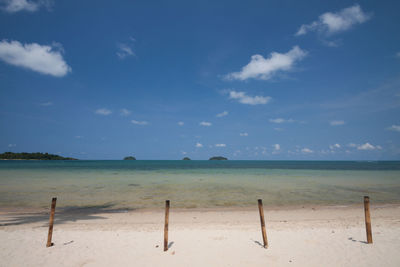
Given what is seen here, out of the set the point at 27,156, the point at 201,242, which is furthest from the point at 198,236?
the point at 27,156

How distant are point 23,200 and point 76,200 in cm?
402

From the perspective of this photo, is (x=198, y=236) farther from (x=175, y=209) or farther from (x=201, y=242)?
(x=175, y=209)

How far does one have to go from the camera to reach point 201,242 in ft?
28.8

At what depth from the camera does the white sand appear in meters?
7.44

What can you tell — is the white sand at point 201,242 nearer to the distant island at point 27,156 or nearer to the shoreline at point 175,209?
the shoreline at point 175,209

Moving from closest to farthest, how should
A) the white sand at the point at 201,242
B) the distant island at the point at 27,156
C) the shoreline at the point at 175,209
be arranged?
the white sand at the point at 201,242 < the shoreline at the point at 175,209 < the distant island at the point at 27,156

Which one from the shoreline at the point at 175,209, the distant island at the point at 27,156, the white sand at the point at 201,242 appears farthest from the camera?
the distant island at the point at 27,156

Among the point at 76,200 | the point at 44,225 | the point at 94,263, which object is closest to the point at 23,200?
the point at 76,200

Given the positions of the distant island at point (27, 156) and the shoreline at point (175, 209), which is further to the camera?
the distant island at point (27, 156)

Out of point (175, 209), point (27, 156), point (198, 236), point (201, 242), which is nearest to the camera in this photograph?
point (201, 242)

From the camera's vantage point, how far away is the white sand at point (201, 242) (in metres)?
7.44

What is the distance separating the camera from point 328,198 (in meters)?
20.2

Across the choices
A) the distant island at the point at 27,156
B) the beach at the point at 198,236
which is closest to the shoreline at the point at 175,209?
the beach at the point at 198,236

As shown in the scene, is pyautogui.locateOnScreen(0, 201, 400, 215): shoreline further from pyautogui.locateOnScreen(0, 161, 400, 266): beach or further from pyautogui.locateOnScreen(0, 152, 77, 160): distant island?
pyautogui.locateOnScreen(0, 152, 77, 160): distant island
